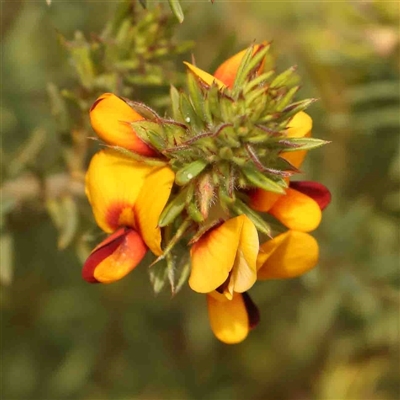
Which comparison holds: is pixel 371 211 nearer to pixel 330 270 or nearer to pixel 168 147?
pixel 330 270

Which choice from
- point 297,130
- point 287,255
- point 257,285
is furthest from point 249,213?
point 257,285

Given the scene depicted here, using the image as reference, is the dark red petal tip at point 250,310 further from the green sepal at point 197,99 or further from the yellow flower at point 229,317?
the green sepal at point 197,99

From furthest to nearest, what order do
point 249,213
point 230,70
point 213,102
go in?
point 230,70
point 249,213
point 213,102

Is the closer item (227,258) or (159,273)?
(227,258)

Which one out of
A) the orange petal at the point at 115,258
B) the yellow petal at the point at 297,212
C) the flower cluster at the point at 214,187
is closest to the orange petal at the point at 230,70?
the flower cluster at the point at 214,187

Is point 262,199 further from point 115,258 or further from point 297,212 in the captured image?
point 115,258

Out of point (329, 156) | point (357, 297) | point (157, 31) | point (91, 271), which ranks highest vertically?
point (157, 31)

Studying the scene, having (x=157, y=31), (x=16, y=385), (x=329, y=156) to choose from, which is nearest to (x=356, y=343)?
(x=329, y=156)
